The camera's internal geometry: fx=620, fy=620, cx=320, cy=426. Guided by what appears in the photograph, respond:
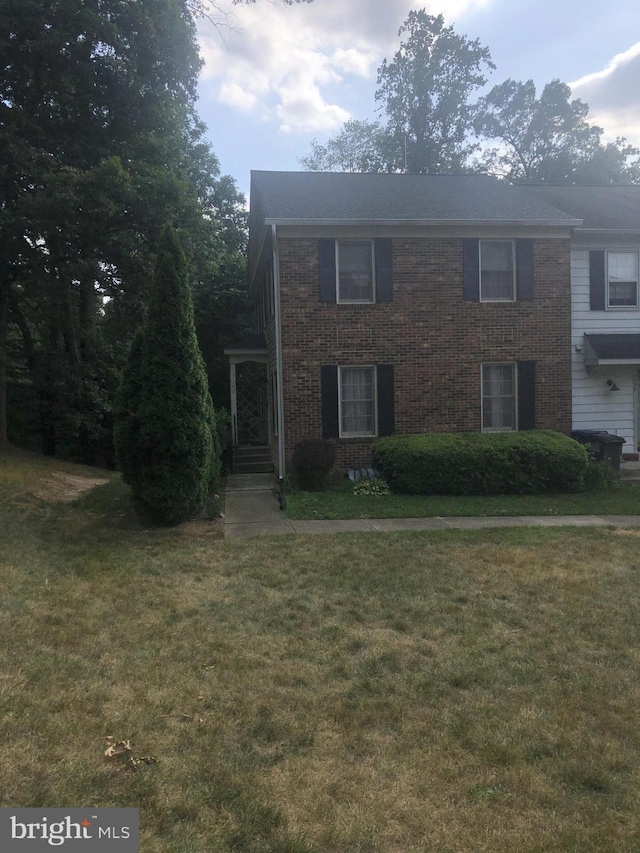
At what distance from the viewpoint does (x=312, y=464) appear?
11648mm

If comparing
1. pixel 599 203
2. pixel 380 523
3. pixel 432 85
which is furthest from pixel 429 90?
pixel 380 523

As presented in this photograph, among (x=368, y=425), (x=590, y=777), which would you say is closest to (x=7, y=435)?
(x=368, y=425)

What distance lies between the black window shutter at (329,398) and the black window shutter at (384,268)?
181 centimetres

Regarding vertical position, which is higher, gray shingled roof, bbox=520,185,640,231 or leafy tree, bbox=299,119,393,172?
leafy tree, bbox=299,119,393,172

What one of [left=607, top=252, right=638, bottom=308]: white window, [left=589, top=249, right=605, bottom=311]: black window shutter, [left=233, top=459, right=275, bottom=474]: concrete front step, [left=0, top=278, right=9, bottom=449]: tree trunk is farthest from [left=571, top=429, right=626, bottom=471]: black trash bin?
[left=0, top=278, right=9, bottom=449]: tree trunk

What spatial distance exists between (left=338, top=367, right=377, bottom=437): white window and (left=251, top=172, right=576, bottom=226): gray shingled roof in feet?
10.2

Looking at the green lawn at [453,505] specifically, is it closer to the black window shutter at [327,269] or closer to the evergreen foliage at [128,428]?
the evergreen foliage at [128,428]

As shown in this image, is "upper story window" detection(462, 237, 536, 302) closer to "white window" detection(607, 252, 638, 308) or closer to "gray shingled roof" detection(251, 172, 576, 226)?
"gray shingled roof" detection(251, 172, 576, 226)

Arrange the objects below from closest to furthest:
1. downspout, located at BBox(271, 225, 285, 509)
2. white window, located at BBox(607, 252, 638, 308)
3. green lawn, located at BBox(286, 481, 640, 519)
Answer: green lawn, located at BBox(286, 481, 640, 519)
downspout, located at BBox(271, 225, 285, 509)
white window, located at BBox(607, 252, 638, 308)

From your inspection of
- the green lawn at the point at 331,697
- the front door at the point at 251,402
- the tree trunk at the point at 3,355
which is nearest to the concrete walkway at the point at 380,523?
the green lawn at the point at 331,697

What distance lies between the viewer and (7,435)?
16906 mm

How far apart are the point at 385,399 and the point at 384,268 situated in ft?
8.92

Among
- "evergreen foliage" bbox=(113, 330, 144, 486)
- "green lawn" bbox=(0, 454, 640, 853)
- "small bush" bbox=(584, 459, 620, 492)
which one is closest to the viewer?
"green lawn" bbox=(0, 454, 640, 853)

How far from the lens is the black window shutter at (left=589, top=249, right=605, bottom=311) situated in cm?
1385
